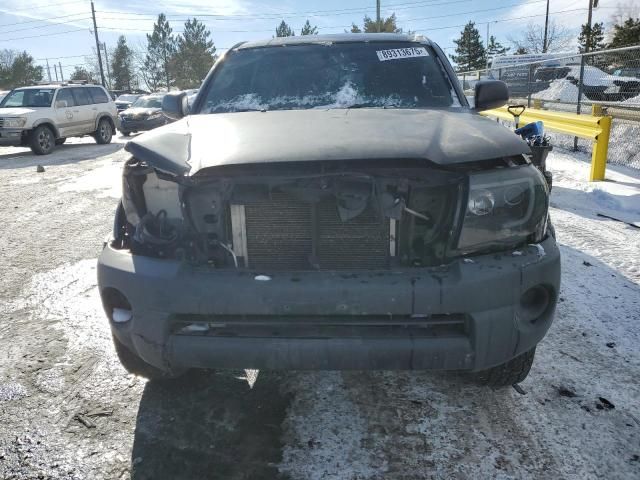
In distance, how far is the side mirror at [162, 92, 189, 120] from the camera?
381 cm

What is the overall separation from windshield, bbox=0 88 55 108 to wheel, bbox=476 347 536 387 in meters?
14.6

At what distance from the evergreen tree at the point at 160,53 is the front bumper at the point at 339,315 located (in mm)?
72279

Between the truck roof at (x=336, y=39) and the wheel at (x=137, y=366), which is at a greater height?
the truck roof at (x=336, y=39)

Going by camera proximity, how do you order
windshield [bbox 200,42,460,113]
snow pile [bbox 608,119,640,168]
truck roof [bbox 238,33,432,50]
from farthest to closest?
snow pile [bbox 608,119,640,168] < truck roof [bbox 238,33,432,50] < windshield [bbox 200,42,460,113]

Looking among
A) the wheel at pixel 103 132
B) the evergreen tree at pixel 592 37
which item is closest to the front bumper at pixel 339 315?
the wheel at pixel 103 132

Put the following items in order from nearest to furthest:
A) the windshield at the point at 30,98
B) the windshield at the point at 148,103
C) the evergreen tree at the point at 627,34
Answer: the windshield at the point at 30,98, the windshield at the point at 148,103, the evergreen tree at the point at 627,34

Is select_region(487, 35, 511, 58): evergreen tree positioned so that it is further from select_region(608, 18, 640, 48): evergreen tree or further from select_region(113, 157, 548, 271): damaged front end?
select_region(113, 157, 548, 271): damaged front end

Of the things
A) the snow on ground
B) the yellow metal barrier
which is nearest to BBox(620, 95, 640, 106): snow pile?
the yellow metal barrier

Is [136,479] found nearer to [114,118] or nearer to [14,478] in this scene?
[14,478]

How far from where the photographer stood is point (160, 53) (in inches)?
2717

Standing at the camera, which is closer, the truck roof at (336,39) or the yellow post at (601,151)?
the truck roof at (336,39)

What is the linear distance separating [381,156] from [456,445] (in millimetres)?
1291

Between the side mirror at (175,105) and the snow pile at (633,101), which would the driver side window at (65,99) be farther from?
the snow pile at (633,101)

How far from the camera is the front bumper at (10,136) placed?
12.7m
